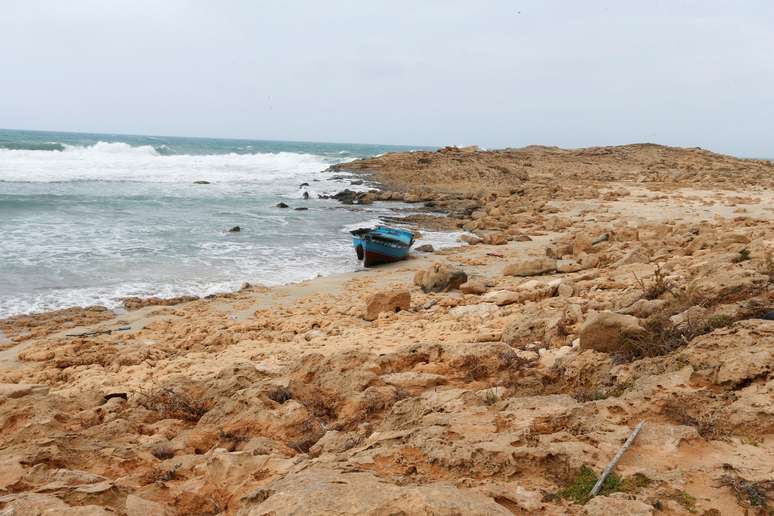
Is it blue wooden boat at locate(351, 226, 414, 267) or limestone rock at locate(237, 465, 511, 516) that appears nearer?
limestone rock at locate(237, 465, 511, 516)

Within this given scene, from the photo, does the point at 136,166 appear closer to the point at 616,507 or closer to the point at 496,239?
the point at 496,239

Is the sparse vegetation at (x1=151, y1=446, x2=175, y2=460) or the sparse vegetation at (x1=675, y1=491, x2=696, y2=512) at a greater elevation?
the sparse vegetation at (x1=675, y1=491, x2=696, y2=512)

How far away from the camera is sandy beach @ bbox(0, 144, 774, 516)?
9.77 ft

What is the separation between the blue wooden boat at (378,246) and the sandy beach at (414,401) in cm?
380

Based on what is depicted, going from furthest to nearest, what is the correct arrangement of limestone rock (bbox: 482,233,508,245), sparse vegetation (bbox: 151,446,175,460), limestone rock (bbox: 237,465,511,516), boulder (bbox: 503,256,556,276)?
1. limestone rock (bbox: 482,233,508,245)
2. boulder (bbox: 503,256,556,276)
3. sparse vegetation (bbox: 151,446,175,460)
4. limestone rock (bbox: 237,465,511,516)

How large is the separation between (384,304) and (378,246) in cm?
514

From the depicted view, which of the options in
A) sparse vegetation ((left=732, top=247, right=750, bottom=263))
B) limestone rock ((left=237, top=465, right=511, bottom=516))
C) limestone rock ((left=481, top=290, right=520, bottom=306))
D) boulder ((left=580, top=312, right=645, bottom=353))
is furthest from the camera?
limestone rock ((left=481, top=290, right=520, bottom=306))

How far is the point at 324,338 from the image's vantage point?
25.9 ft

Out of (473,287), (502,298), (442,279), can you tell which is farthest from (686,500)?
(442,279)

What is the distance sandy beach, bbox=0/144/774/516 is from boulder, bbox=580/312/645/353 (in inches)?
0.7

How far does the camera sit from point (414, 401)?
4402mm

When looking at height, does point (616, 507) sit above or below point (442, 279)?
above

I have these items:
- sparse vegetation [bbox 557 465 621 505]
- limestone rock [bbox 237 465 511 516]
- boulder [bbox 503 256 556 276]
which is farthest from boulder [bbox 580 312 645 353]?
boulder [bbox 503 256 556 276]

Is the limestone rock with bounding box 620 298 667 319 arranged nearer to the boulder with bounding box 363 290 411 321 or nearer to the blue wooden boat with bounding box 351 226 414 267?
the boulder with bounding box 363 290 411 321
